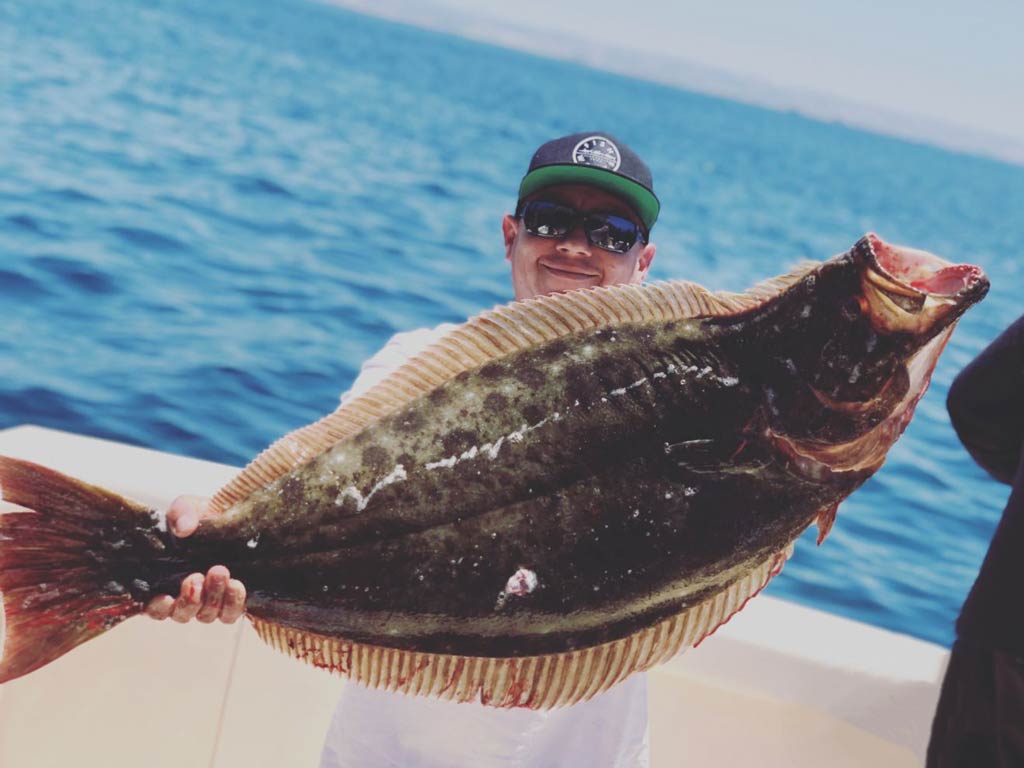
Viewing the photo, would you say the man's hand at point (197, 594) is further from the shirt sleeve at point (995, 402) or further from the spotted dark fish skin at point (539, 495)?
the shirt sleeve at point (995, 402)

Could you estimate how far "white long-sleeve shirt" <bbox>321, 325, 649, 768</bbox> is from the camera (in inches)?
105

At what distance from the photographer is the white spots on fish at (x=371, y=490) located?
199cm

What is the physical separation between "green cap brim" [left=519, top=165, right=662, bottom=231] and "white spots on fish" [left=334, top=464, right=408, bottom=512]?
46.2 inches

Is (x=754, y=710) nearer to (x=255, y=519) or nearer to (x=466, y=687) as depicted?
(x=466, y=687)

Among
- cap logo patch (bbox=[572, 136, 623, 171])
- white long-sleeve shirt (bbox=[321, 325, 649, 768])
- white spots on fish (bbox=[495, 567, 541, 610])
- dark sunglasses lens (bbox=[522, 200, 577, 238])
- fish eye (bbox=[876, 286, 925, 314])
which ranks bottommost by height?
white long-sleeve shirt (bbox=[321, 325, 649, 768])

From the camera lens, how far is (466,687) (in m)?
2.11

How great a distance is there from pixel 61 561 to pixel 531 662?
892 mm

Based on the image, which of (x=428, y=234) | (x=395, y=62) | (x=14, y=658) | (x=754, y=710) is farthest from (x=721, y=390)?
(x=395, y=62)

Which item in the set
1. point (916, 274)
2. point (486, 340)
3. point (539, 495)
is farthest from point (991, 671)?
point (486, 340)

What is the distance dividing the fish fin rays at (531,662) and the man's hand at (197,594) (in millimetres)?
123

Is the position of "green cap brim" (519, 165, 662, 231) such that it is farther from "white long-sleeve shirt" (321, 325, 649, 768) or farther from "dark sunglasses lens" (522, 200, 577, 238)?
"white long-sleeve shirt" (321, 325, 649, 768)

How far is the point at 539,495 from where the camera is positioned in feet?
6.56

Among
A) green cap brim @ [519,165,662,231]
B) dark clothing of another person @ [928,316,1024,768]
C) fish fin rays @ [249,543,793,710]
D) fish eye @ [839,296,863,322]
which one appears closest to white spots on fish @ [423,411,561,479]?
fish fin rays @ [249,543,793,710]

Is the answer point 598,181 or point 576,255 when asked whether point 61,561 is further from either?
point 598,181
